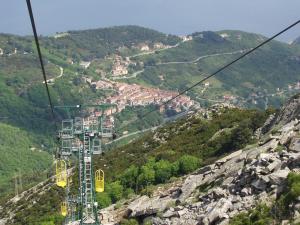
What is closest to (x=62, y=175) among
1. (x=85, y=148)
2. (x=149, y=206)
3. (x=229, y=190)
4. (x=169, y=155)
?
(x=85, y=148)

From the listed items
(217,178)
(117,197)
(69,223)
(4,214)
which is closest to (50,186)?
(4,214)

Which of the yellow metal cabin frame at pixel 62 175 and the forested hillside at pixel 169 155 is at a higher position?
the yellow metal cabin frame at pixel 62 175

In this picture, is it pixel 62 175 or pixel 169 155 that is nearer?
pixel 62 175

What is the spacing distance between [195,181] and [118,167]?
4828cm

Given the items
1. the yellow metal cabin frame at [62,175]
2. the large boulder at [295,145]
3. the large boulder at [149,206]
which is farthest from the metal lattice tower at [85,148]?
the large boulder at [295,145]

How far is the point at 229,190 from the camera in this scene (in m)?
30.5

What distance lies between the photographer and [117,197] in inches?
2288

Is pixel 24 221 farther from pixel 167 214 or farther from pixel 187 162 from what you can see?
pixel 167 214

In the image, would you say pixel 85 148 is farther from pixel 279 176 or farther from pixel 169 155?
pixel 169 155

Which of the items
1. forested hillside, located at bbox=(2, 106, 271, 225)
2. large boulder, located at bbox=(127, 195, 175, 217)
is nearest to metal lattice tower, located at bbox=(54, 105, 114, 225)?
large boulder, located at bbox=(127, 195, 175, 217)

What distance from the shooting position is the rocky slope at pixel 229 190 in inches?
1093

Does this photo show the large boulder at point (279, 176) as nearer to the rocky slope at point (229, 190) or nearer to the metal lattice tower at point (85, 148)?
the rocky slope at point (229, 190)

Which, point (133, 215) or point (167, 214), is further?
point (133, 215)

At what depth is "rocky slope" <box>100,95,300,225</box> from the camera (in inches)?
1093
